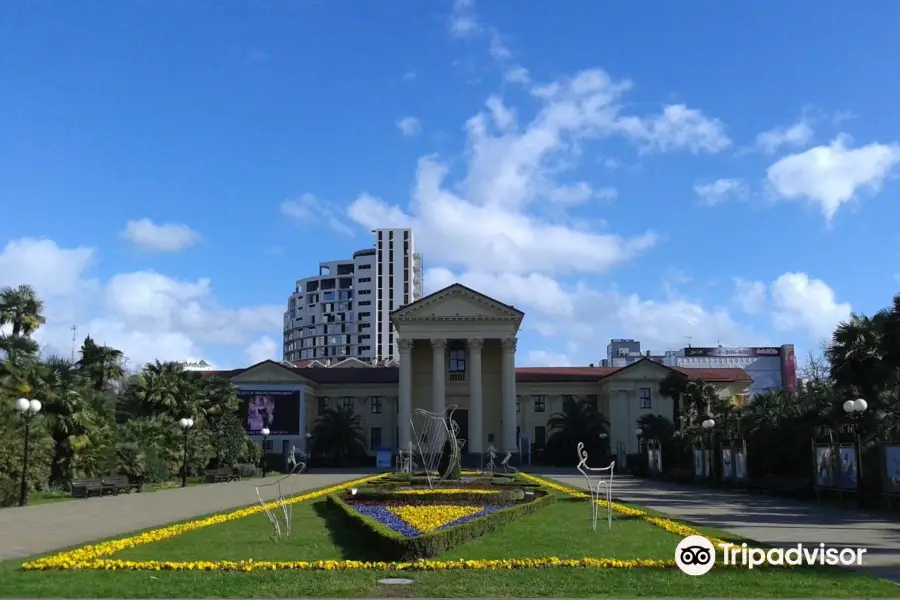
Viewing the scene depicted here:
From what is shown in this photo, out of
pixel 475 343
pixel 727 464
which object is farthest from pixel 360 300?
pixel 727 464

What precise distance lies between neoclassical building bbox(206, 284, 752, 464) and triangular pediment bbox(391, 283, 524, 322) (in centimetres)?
8

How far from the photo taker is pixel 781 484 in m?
29.4

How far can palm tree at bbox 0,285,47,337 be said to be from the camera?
172 feet

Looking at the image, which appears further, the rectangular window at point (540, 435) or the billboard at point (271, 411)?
the rectangular window at point (540, 435)

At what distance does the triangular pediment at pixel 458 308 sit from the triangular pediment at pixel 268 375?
10697 millimetres

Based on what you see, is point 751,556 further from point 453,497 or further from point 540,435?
point 540,435

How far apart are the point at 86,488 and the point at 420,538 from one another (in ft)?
67.1

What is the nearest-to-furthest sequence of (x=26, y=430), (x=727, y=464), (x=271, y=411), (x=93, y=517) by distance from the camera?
(x=93, y=517) → (x=26, y=430) → (x=727, y=464) → (x=271, y=411)

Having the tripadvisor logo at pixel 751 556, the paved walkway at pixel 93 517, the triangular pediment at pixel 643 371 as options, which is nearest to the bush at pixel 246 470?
the paved walkway at pixel 93 517

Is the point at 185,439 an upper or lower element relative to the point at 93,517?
upper

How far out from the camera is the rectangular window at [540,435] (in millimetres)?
73438

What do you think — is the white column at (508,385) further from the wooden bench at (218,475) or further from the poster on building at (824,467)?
the poster on building at (824,467)

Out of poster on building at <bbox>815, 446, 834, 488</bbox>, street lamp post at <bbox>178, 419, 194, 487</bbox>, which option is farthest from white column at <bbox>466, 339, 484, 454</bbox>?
poster on building at <bbox>815, 446, 834, 488</bbox>

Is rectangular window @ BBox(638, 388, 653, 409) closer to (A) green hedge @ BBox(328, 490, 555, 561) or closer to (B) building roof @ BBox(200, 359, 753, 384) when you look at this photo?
(B) building roof @ BBox(200, 359, 753, 384)
